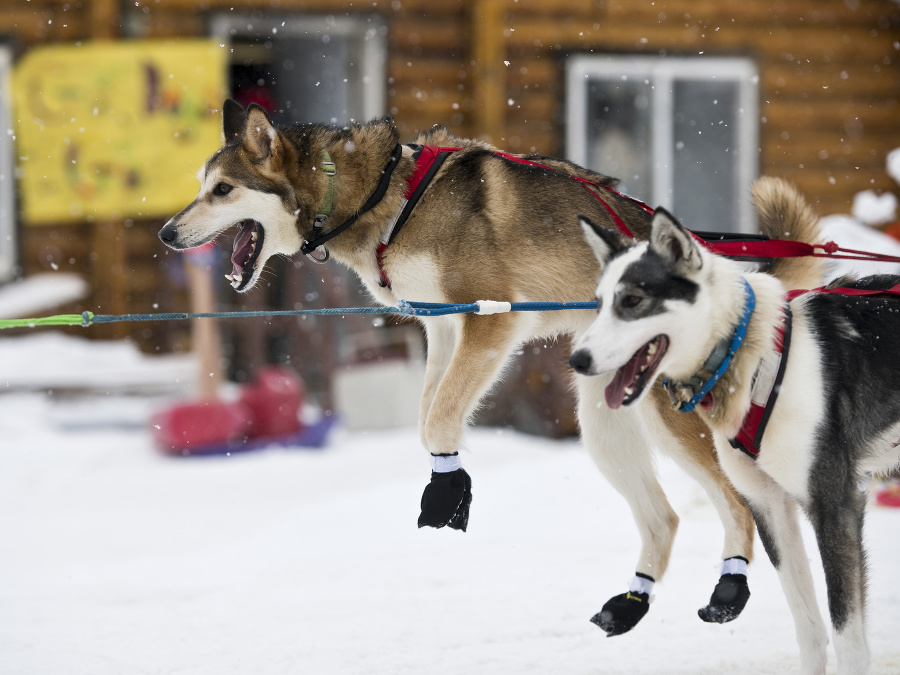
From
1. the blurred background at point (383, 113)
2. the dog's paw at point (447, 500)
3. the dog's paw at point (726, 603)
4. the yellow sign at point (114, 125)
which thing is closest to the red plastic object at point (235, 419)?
the blurred background at point (383, 113)

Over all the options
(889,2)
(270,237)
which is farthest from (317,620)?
(889,2)

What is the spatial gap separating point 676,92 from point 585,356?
642cm

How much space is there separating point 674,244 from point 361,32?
5.73 m

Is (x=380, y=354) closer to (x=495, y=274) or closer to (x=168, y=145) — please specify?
(x=168, y=145)

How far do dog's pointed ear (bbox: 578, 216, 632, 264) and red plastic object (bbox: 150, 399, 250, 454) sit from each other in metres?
4.51

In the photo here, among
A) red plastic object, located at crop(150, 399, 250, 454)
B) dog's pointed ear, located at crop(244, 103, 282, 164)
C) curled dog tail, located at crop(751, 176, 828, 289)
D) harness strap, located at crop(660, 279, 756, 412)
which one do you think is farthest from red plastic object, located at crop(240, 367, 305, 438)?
harness strap, located at crop(660, 279, 756, 412)

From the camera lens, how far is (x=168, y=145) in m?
6.93

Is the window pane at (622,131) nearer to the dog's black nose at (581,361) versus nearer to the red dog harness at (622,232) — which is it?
the red dog harness at (622,232)

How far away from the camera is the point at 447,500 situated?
2238 mm

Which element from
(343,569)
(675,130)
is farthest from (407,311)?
(675,130)

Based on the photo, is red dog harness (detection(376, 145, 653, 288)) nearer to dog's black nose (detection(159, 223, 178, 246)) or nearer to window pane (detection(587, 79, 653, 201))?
dog's black nose (detection(159, 223, 178, 246))

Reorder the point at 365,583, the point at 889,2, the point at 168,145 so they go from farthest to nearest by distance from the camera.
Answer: the point at 889,2 → the point at 168,145 → the point at 365,583

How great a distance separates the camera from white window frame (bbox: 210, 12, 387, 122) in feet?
23.0

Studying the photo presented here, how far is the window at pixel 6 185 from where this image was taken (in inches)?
266
